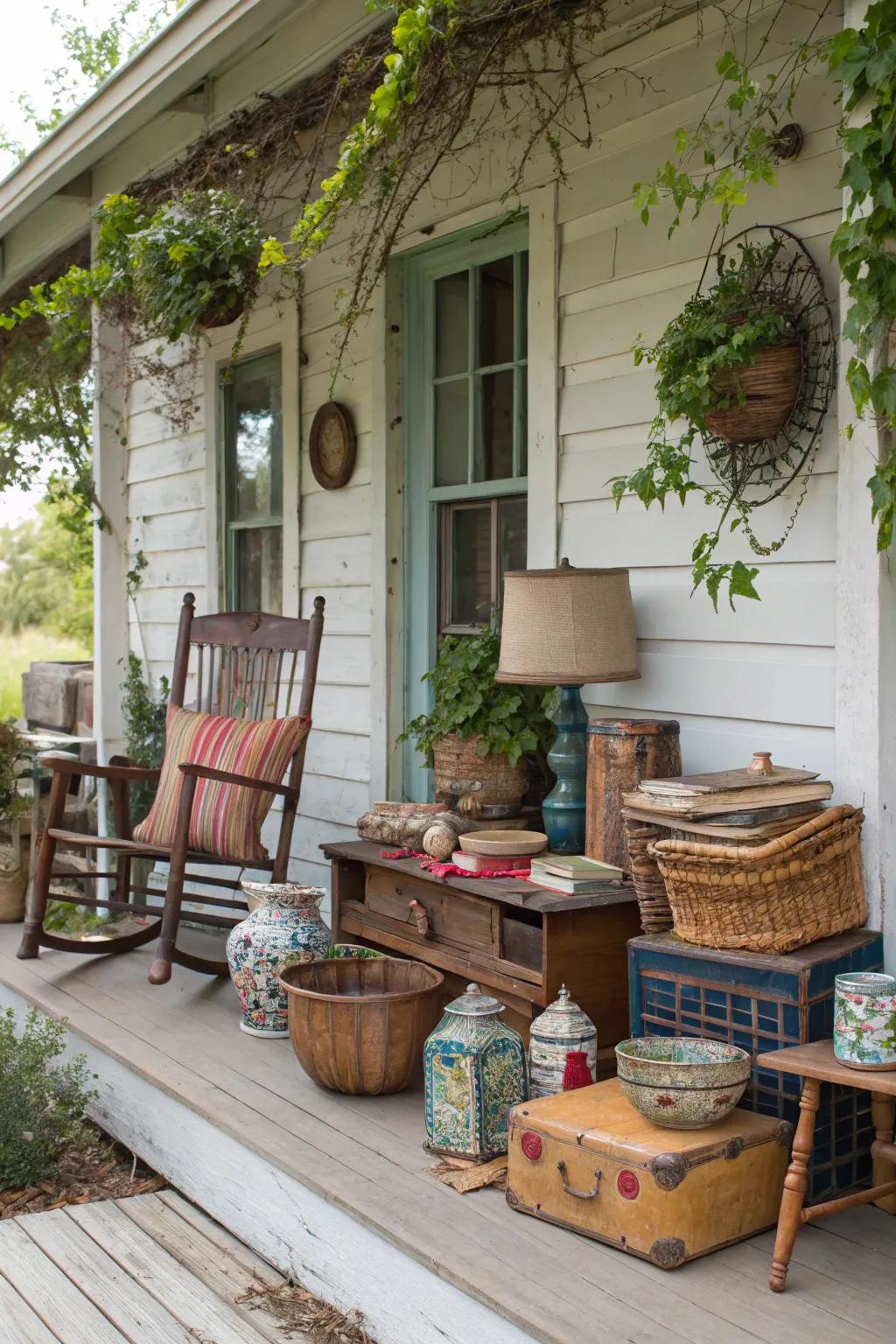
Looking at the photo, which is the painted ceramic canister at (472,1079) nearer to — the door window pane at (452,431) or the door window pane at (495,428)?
the door window pane at (495,428)

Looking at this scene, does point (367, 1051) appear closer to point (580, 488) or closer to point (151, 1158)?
point (151, 1158)

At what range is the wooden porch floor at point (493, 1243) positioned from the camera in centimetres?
183

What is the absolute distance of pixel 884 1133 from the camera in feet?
7.32

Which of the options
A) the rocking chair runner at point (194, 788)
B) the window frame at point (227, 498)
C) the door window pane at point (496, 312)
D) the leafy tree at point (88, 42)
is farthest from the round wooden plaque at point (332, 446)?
the leafy tree at point (88, 42)

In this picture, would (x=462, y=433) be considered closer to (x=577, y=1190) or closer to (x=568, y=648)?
(x=568, y=648)

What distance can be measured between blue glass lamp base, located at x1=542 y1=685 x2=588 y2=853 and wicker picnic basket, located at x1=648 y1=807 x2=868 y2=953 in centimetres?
57

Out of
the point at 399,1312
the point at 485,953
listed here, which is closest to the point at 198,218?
the point at 485,953

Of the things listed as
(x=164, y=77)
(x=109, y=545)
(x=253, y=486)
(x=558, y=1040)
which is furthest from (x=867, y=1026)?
(x=109, y=545)

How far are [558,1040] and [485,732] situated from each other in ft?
2.88

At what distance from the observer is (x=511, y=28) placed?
2.90m

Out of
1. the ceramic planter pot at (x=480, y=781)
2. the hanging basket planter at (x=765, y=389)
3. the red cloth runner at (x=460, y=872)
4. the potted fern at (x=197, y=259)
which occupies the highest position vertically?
the potted fern at (x=197, y=259)

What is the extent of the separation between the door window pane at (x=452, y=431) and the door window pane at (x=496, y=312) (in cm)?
13

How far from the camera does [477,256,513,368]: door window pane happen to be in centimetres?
351

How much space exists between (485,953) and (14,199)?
332 centimetres
